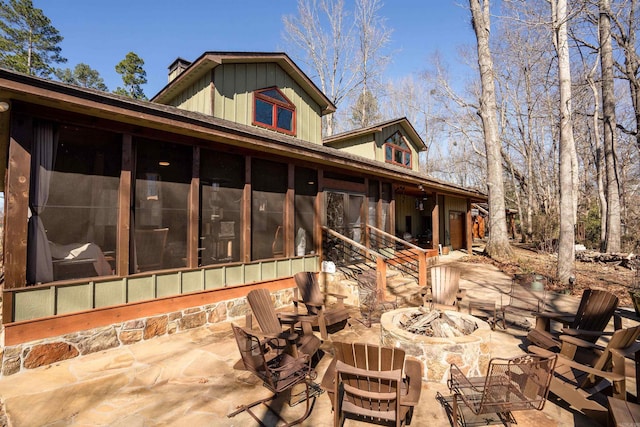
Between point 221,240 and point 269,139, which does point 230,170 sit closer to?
point 269,139

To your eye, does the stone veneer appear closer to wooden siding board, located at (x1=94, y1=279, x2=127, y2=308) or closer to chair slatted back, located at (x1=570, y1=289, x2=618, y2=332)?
wooden siding board, located at (x1=94, y1=279, x2=127, y2=308)

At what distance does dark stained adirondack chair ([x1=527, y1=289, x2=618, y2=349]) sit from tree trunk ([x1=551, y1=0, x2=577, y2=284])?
18.4 ft

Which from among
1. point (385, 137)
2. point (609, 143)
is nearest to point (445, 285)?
point (385, 137)

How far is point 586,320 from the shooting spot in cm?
413

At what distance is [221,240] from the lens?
594 centimetres

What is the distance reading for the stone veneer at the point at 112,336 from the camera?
3768 mm

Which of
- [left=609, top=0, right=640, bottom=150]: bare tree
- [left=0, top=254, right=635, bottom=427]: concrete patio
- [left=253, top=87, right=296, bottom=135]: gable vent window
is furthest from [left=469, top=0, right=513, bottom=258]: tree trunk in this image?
[left=0, top=254, right=635, bottom=427]: concrete patio

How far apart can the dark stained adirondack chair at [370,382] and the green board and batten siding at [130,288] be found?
3650 mm

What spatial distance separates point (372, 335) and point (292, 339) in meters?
2.06

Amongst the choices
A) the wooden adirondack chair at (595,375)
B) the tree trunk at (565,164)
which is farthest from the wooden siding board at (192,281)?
the tree trunk at (565,164)

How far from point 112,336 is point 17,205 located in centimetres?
218

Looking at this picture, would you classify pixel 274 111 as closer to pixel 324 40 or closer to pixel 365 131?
pixel 365 131

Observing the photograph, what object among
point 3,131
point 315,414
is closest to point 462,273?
point 315,414

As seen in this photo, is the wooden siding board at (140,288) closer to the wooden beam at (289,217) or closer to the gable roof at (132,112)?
the gable roof at (132,112)
